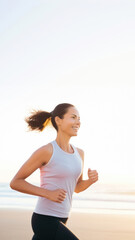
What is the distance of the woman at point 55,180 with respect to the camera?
233 centimetres

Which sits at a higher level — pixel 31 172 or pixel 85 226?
pixel 31 172

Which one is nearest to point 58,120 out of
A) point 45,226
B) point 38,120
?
point 38,120

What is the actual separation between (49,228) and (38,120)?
1.04 metres

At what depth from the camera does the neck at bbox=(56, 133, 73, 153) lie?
2.70m

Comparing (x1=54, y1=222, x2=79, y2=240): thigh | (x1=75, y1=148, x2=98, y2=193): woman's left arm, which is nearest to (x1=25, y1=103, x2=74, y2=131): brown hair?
(x1=75, y1=148, x2=98, y2=193): woman's left arm

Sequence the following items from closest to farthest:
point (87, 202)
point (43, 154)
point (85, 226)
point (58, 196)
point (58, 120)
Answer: point (58, 196) → point (43, 154) → point (58, 120) → point (85, 226) → point (87, 202)

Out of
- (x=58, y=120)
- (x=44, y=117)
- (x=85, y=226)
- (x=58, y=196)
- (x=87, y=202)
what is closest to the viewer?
(x=58, y=196)

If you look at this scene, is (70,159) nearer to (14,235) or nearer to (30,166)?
(30,166)

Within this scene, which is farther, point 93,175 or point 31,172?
point 93,175

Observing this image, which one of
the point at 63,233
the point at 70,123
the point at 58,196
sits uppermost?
the point at 70,123

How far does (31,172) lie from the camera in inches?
96.9

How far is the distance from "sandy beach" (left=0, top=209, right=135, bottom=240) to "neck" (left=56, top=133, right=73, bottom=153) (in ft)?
11.6

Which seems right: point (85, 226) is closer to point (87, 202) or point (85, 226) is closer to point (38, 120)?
point (38, 120)

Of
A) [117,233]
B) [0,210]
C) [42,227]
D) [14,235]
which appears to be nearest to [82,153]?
[42,227]
